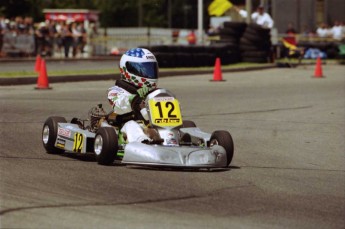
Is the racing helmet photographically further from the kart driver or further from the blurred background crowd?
the blurred background crowd

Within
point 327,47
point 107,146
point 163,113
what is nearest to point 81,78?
point 163,113

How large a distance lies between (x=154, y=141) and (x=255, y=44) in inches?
899

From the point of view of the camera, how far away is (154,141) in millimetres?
9984

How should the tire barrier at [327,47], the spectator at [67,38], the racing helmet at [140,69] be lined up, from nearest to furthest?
the racing helmet at [140,69], the tire barrier at [327,47], the spectator at [67,38]

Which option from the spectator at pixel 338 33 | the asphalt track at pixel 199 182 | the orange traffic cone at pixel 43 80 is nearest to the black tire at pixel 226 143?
the asphalt track at pixel 199 182

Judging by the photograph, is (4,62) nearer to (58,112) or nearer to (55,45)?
(55,45)

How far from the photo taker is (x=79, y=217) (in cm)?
714

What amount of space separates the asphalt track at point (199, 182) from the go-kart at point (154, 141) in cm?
12

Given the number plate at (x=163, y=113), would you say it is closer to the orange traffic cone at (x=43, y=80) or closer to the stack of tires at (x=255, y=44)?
the orange traffic cone at (x=43, y=80)

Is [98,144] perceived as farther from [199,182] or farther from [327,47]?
[327,47]

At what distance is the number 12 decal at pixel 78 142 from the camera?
34.2ft

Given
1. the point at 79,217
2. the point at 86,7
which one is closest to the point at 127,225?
the point at 79,217

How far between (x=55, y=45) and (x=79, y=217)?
3631 centimetres

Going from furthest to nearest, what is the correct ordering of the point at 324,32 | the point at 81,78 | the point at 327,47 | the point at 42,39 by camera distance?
1. the point at 324,32
2. the point at 327,47
3. the point at 42,39
4. the point at 81,78
